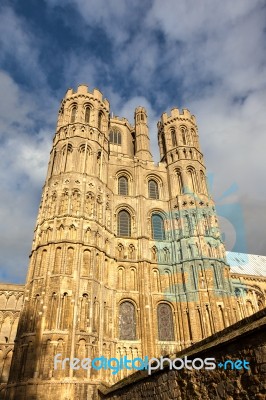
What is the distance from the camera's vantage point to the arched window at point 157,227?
29.0 metres

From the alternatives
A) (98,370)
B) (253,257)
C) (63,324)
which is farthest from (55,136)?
Result: (253,257)

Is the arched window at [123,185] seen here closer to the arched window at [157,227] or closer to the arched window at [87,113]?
the arched window at [157,227]

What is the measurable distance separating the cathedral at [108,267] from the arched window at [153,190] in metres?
0.11

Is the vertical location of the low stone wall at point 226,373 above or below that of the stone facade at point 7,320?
below

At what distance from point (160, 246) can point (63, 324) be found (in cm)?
1160

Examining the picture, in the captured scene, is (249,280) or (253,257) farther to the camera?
(253,257)

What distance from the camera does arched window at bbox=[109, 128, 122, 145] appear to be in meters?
38.4

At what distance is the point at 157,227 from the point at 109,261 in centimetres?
669

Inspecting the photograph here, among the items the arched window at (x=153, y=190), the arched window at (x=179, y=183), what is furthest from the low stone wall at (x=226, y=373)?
the arched window at (x=153, y=190)

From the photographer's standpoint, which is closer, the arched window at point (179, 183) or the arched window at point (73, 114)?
the arched window at point (179, 183)

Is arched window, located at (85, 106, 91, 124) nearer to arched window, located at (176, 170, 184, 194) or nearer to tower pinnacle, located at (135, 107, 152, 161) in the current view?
tower pinnacle, located at (135, 107, 152, 161)

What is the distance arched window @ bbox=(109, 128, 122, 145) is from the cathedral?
3.44m

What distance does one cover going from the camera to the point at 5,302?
30.1 meters

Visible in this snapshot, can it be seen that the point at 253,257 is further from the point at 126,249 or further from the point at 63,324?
the point at 63,324
